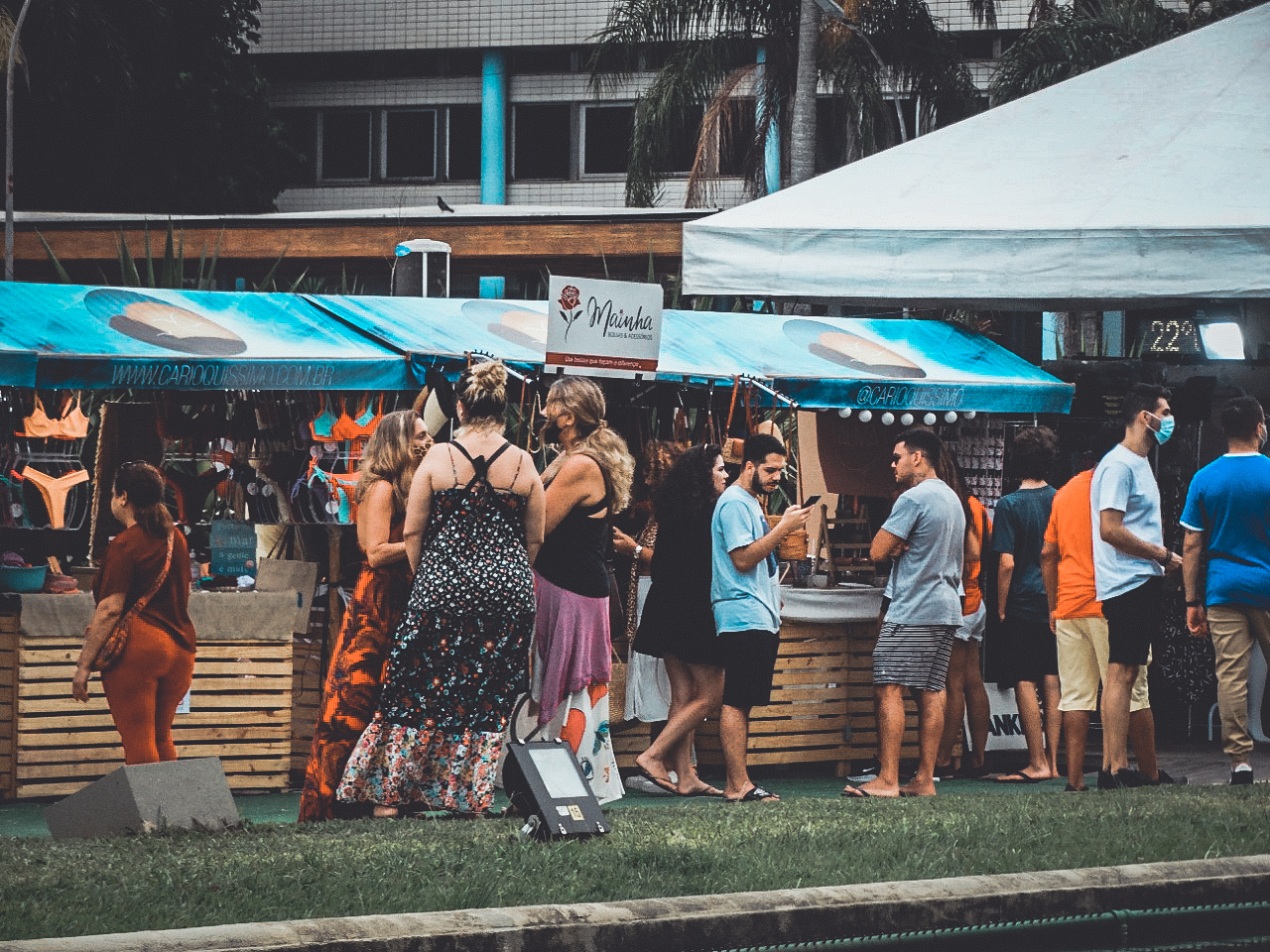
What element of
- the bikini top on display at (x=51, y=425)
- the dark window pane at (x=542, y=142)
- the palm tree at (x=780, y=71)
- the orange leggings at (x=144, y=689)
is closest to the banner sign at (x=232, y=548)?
the bikini top on display at (x=51, y=425)

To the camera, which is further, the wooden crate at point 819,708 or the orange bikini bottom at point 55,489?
the wooden crate at point 819,708

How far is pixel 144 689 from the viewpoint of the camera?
27.3 feet

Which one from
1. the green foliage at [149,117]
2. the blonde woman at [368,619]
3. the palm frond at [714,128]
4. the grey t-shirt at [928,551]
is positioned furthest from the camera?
the green foliage at [149,117]

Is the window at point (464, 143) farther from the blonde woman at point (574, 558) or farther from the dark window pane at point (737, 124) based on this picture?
the blonde woman at point (574, 558)

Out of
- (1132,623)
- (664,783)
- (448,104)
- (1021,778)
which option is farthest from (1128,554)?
(448,104)

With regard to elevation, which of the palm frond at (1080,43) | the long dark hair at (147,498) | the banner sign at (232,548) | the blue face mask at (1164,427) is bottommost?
the banner sign at (232,548)

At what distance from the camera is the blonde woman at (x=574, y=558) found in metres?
8.38

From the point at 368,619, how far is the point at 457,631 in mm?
502

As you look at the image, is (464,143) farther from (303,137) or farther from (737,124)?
(737,124)

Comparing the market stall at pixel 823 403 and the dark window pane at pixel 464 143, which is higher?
the dark window pane at pixel 464 143

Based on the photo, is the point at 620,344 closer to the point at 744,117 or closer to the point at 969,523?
the point at 969,523

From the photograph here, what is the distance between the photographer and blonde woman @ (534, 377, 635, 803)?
8.38 metres

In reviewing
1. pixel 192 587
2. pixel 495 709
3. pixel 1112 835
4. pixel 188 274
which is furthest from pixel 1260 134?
pixel 188 274

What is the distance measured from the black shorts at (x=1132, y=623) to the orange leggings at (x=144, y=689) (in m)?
4.38
